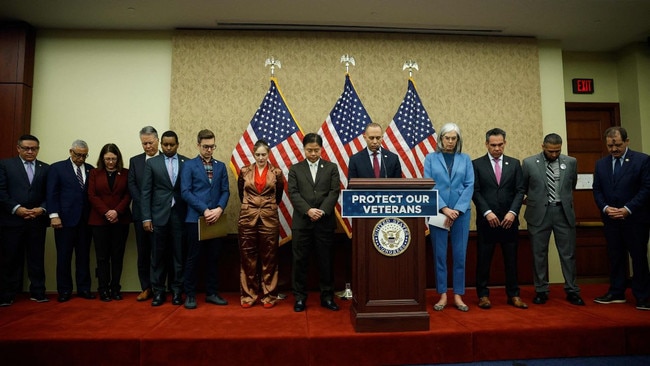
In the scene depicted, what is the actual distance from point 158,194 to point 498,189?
3259mm

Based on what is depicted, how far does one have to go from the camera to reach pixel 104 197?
13.6 feet

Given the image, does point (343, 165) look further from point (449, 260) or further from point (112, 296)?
point (112, 296)

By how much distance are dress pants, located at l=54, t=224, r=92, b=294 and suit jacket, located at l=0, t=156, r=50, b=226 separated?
31 centimetres

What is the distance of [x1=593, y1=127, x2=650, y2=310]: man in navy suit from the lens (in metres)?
3.67

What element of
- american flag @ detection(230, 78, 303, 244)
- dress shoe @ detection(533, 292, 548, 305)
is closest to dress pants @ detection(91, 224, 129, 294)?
american flag @ detection(230, 78, 303, 244)

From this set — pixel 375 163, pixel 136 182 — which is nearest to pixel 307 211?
pixel 375 163

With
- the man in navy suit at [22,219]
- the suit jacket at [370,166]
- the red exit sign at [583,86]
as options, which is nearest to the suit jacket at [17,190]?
the man in navy suit at [22,219]

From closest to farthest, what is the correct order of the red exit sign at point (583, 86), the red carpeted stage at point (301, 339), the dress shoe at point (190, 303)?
the red carpeted stage at point (301, 339) < the dress shoe at point (190, 303) < the red exit sign at point (583, 86)

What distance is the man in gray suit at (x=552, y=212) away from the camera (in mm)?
3814

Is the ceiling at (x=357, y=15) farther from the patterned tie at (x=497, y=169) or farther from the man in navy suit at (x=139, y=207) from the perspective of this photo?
the patterned tie at (x=497, y=169)

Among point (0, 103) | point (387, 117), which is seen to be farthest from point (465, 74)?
point (0, 103)

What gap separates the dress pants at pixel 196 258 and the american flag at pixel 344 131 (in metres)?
1.42

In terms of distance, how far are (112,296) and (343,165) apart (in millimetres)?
2828

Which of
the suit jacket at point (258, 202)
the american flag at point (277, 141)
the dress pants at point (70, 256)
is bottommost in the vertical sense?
the dress pants at point (70, 256)
